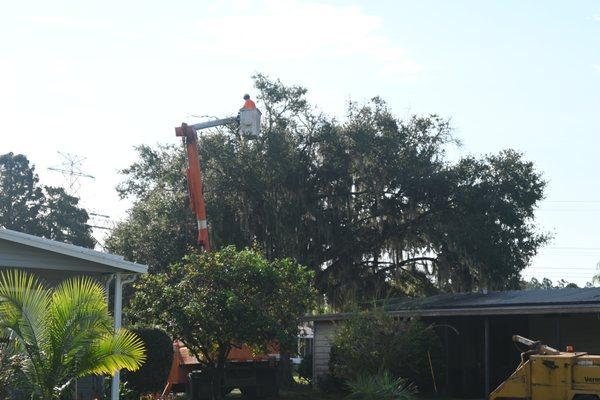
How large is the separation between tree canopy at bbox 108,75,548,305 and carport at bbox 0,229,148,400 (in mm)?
14349

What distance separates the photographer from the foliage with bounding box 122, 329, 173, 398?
18641 millimetres

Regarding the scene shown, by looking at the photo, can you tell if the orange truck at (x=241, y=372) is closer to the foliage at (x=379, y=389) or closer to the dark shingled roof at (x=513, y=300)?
the foliage at (x=379, y=389)

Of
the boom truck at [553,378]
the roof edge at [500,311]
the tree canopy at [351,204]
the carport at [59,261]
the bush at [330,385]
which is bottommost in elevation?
the bush at [330,385]

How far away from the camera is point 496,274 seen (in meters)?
32.8

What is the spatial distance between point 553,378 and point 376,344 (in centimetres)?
509

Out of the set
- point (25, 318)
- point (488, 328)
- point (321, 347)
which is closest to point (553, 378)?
point (488, 328)

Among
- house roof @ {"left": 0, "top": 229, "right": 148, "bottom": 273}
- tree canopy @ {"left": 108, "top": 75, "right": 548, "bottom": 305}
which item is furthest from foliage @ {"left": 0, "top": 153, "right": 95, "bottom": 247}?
house roof @ {"left": 0, "top": 229, "right": 148, "bottom": 273}

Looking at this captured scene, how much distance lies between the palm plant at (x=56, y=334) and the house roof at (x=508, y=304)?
37.4ft

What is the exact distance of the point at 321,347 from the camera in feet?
92.1

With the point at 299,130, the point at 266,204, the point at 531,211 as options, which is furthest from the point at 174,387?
the point at 531,211

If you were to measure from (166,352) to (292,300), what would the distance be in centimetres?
326

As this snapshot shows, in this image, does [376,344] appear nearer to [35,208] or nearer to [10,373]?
[10,373]

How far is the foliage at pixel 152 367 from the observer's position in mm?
18641

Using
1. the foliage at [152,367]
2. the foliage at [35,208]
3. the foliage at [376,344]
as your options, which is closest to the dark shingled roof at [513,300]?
the foliage at [376,344]
